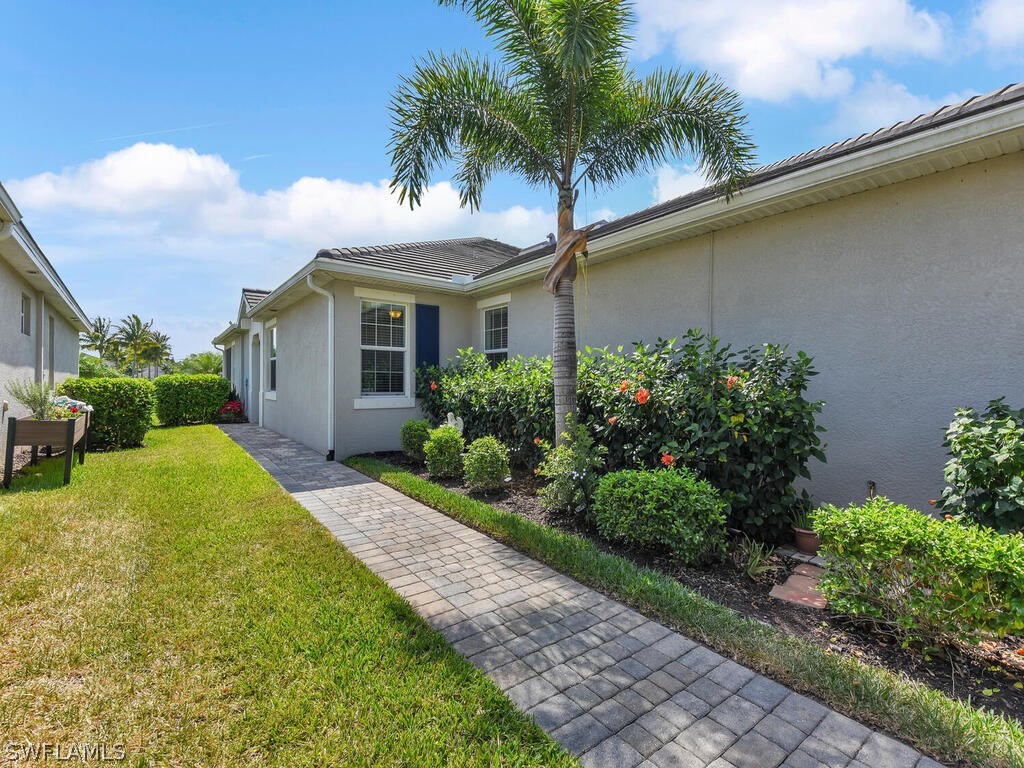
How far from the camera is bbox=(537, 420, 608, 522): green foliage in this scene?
4.93 m

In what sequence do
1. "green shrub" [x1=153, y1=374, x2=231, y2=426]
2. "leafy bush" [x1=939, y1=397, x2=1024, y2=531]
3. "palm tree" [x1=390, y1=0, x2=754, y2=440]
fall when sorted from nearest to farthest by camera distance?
"leafy bush" [x1=939, y1=397, x2=1024, y2=531]
"palm tree" [x1=390, y1=0, x2=754, y2=440]
"green shrub" [x1=153, y1=374, x2=231, y2=426]

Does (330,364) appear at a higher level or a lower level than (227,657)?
higher

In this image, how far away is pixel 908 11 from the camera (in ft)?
16.1

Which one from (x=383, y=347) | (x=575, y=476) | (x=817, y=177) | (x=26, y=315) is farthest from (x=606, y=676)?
(x=26, y=315)

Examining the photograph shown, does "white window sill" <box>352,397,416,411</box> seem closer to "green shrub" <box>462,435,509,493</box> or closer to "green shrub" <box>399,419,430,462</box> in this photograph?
"green shrub" <box>399,419,430,462</box>

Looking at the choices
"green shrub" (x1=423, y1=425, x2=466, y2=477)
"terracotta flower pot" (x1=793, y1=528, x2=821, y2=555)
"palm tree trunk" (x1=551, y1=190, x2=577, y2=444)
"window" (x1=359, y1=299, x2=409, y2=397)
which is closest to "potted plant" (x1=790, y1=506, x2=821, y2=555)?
"terracotta flower pot" (x1=793, y1=528, x2=821, y2=555)

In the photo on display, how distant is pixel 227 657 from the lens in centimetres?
249

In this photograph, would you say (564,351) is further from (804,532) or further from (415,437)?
(415,437)

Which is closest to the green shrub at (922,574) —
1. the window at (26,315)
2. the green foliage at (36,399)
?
the green foliage at (36,399)

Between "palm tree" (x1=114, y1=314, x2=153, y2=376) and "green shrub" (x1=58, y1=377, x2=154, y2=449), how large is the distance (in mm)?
33832

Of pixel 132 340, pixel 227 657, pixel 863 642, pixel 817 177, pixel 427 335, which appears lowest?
pixel 863 642

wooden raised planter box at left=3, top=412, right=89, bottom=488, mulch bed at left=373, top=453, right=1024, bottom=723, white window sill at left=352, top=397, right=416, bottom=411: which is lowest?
mulch bed at left=373, top=453, right=1024, bottom=723

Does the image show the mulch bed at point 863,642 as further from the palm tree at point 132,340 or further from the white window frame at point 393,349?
the palm tree at point 132,340

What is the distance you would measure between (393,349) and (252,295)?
846cm
